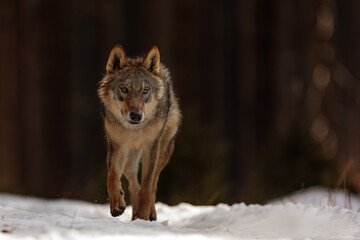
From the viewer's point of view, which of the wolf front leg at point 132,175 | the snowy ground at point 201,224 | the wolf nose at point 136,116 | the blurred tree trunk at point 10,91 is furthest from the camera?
the blurred tree trunk at point 10,91

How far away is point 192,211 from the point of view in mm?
6090

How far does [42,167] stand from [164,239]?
11.8m

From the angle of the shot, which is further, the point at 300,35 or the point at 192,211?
the point at 300,35

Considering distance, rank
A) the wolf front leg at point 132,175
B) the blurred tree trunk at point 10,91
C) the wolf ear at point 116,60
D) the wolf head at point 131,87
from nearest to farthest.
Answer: the wolf head at point 131,87, the wolf ear at point 116,60, the wolf front leg at point 132,175, the blurred tree trunk at point 10,91

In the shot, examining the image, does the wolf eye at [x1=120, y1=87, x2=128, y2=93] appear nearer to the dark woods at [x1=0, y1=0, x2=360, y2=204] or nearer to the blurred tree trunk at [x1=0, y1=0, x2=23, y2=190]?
the dark woods at [x1=0, y1=0, x2=360, y2=204]

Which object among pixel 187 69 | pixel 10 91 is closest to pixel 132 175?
pixel 187 69

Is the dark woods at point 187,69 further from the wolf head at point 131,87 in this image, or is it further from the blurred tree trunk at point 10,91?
the wolf head at point 131,87

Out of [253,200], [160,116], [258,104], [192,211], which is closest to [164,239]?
[160,116]

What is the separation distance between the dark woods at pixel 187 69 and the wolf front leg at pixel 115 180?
872cm

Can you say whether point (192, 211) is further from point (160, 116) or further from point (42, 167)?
point (42, 167)

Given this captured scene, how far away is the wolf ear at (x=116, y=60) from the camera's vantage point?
5359 millimetres

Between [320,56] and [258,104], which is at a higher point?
[320,56]

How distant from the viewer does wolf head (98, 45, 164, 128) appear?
4996 millimetres

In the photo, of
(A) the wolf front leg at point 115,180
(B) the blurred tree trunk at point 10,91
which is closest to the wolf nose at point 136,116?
(A) the wolf front leg at point 115,180
